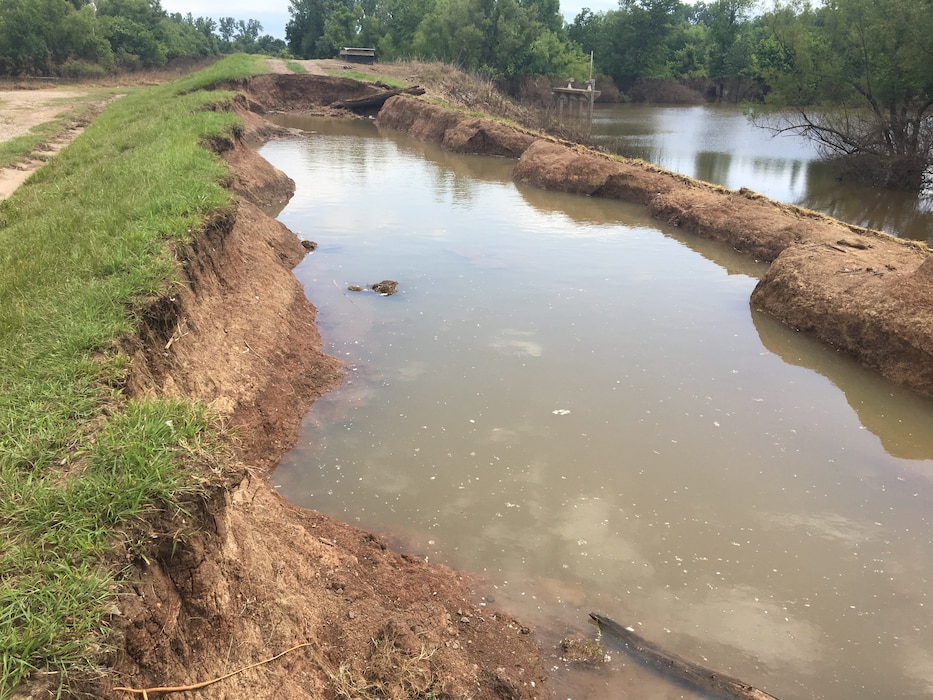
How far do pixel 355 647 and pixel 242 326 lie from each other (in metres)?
4.75

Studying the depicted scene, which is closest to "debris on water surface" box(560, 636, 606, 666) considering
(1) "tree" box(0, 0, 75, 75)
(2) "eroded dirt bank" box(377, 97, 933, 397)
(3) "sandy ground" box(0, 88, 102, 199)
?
(2) "eroded dirt bank" box(377, 97, 933, 397)

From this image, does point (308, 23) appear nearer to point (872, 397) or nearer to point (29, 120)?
point (29, 120)

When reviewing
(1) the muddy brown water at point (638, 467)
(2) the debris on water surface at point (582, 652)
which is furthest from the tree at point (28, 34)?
(2) the debris on water surface at point (582, 652)

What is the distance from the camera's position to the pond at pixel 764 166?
18.3m

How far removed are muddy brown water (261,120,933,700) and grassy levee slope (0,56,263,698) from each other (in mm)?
2220

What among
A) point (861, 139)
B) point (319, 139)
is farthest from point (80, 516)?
point (319, 139)

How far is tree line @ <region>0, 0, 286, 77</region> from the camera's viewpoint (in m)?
39.9

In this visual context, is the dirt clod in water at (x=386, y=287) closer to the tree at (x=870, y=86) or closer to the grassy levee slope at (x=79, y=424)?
the grassy levee slope at (x=79, y=424)

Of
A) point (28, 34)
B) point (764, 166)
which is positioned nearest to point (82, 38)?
point (28, 34)

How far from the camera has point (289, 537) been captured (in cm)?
459

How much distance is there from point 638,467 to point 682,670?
2.39m

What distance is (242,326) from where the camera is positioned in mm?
7641

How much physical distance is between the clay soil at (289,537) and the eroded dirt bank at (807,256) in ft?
0.11

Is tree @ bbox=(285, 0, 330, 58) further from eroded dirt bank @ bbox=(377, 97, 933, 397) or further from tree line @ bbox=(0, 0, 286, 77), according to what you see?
eroded dirt bank @ bbox=(377, 97, 933, 397)
